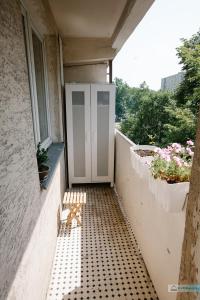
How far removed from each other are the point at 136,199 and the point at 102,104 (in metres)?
1.86

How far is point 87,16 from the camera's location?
2.44 meters

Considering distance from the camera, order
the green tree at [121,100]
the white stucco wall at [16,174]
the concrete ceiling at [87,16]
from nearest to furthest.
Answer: the white stucco wall at [16,174]
the concrete ceiling at [87,16]
the green tree at [121,100]

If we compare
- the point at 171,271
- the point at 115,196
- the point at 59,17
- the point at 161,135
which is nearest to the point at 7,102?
the point at 171,271

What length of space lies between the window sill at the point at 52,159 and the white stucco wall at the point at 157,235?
3.13 ft

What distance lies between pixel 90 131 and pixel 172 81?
6.51 metres

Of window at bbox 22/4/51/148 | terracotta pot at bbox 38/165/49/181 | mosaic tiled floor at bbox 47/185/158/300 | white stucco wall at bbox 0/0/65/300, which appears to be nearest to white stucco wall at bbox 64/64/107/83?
window at bbox 22/4/51/148

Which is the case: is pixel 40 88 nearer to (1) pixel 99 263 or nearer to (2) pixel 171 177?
(2) pixel 171 177

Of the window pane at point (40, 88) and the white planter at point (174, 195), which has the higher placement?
the window pane at point (40, 88)

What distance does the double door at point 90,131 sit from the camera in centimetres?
332

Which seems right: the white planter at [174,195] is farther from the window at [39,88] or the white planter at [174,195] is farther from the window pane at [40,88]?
the window pane at [40,88]

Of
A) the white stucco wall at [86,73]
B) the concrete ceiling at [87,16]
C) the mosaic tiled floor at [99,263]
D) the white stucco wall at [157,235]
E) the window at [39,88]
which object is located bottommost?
the mosaic tiled floor at [99,263]

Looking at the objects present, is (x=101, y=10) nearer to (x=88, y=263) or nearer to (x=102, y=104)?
(x=102, y=104)

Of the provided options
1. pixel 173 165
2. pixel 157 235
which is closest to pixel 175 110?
pixel 157 235

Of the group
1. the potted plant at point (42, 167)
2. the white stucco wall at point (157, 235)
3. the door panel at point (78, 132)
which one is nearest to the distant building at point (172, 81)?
Result: the door panel at point (78, 132)
